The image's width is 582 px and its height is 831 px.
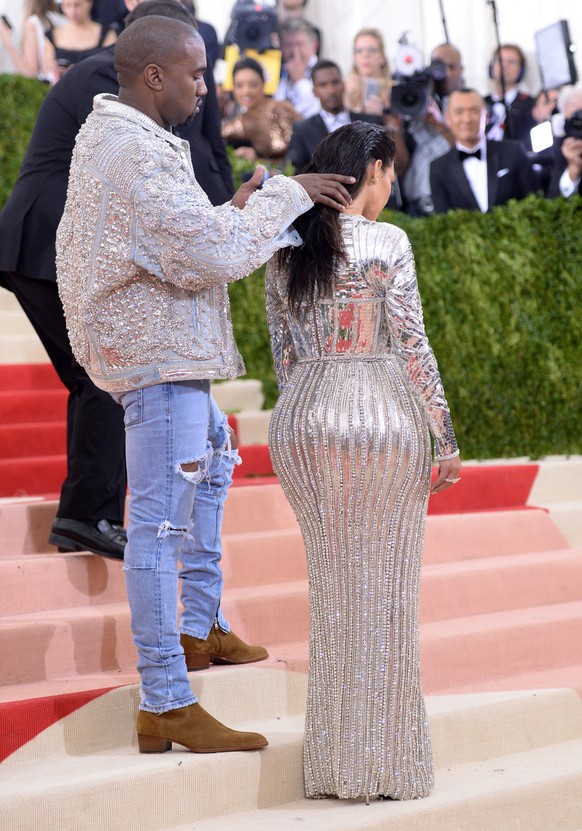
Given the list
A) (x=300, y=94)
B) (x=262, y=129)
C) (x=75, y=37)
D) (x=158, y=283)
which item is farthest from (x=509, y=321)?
(x=75, y=37)

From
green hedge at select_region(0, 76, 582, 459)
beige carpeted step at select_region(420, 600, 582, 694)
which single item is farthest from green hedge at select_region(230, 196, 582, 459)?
beige carpeted step at select_region(420, 600, 582, 694)

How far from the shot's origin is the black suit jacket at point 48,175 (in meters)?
3.36

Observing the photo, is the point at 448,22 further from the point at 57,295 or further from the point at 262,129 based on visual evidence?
the point at 57,295

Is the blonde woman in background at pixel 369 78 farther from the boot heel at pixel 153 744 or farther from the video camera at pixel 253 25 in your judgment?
the boot heel at pixel 153 744

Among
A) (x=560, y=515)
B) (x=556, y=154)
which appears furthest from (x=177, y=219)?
(x=556, y=154)

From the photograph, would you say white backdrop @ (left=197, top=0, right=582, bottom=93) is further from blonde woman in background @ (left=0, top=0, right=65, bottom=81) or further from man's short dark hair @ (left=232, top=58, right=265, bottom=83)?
blonde woman in background @ (left=0, top=0, right=65, bottom=81)

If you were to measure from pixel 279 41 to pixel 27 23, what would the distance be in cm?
194

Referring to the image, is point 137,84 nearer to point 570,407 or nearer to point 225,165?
point 225,165

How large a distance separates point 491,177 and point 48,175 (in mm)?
3546

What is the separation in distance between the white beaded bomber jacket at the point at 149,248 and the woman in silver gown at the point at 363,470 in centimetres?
19

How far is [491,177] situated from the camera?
6340 millimetres

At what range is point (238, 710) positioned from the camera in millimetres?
2930

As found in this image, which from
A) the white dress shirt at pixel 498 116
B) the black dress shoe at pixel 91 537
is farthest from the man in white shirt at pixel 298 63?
the black dress shoe at pixel 91 537

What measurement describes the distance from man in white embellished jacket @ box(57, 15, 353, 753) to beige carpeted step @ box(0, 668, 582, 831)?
0.12 meters
